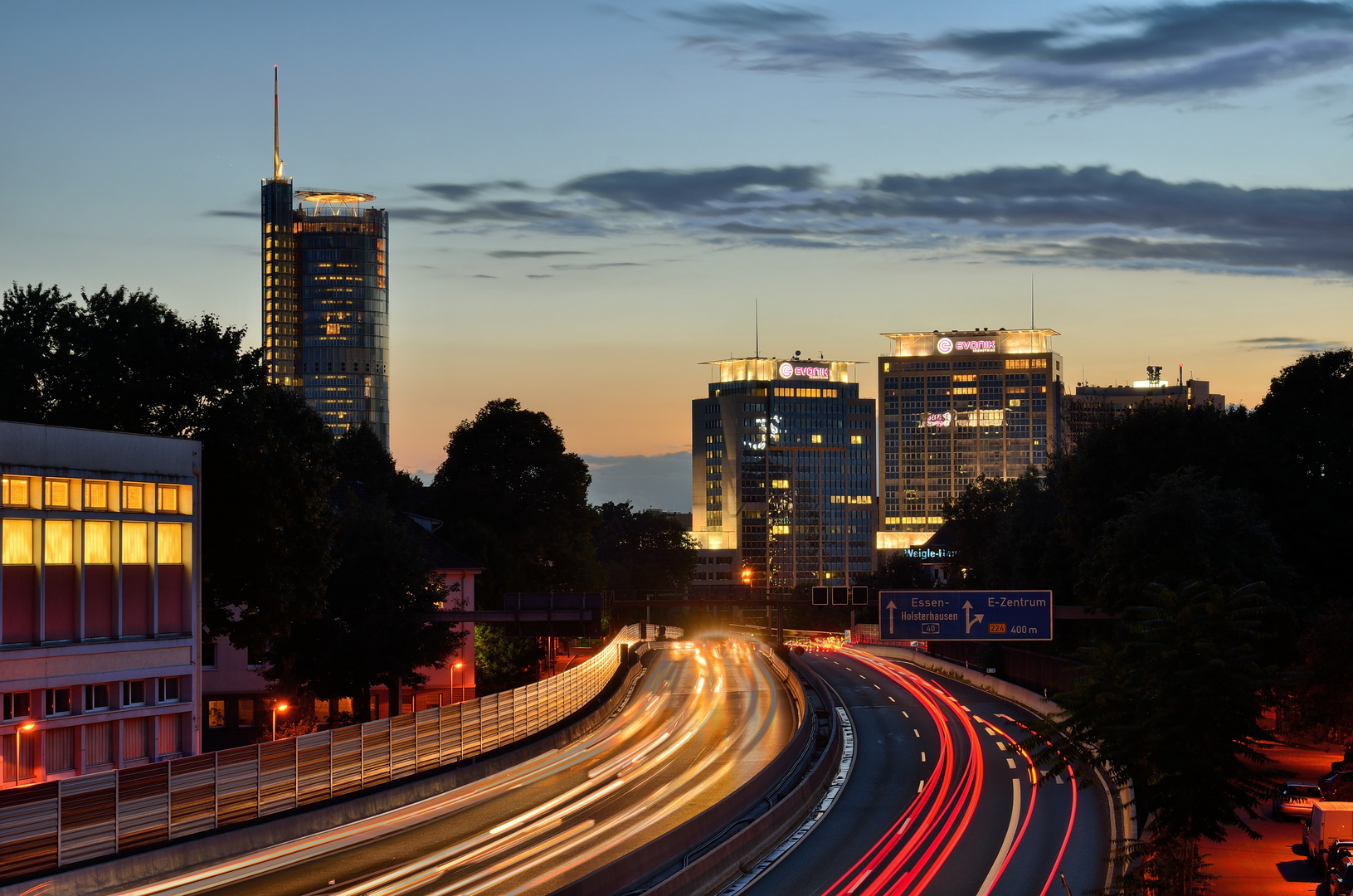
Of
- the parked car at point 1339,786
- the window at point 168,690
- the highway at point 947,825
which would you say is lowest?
the highway at point 947,825

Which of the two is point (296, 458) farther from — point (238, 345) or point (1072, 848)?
point (1072, 848)

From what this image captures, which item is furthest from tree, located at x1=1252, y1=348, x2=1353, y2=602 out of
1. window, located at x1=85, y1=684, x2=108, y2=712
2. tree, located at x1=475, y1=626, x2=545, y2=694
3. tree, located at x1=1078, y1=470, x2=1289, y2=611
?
window, located at x1=85, y1=684, x2=108, y2=712

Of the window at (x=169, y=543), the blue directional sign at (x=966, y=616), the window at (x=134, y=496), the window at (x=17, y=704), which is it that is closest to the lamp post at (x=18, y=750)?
the window at (x=17, y=704)

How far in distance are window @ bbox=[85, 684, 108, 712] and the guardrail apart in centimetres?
878

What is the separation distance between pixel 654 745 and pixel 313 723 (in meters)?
16.0

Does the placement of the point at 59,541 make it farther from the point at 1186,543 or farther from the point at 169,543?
the point at 1186,543

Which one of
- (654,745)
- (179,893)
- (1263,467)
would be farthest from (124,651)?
(1263,467)

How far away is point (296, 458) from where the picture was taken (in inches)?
2210

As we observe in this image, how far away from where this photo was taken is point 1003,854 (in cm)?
4116

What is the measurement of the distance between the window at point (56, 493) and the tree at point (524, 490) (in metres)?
64.1

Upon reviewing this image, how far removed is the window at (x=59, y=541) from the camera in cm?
4512

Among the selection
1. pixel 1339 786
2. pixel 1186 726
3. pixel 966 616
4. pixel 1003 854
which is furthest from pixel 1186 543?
pixel 1186 726

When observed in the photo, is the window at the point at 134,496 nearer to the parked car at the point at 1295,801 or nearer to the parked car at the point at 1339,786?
the parked car at the point at 1295,801

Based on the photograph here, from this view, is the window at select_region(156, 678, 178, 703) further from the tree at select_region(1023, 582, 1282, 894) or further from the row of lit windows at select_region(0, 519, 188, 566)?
the tree at select_region(1023, 582, 1282, 894)
